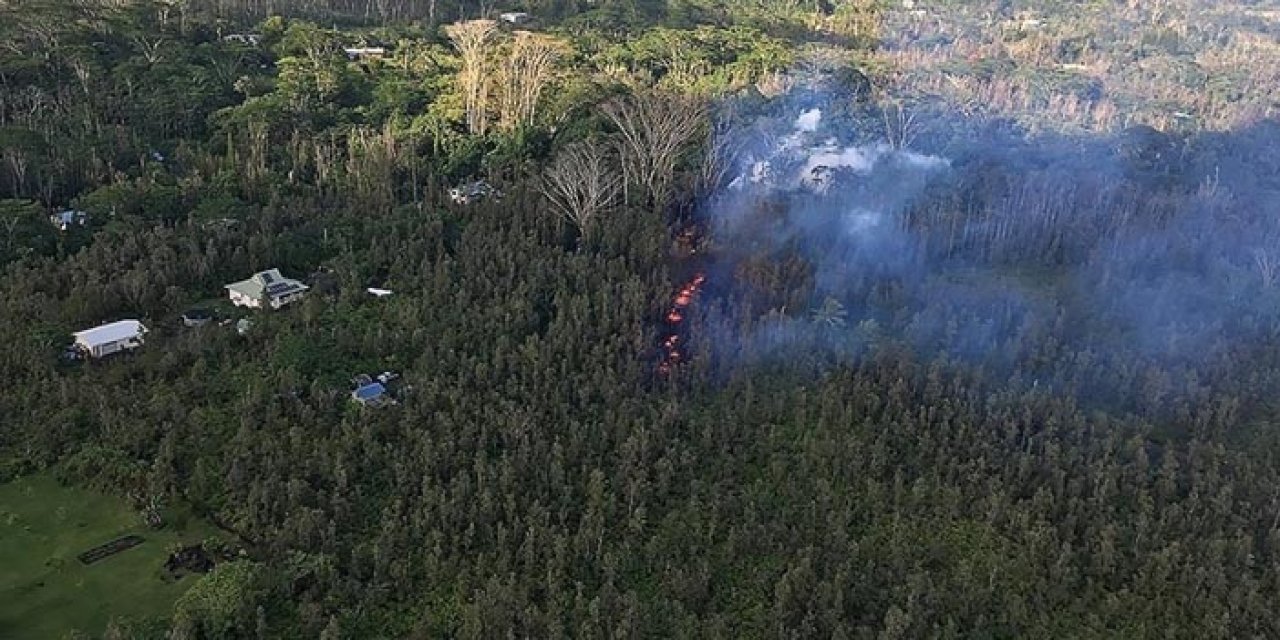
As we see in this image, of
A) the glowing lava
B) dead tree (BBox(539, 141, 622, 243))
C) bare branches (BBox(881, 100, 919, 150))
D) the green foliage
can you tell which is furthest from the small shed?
bare branches (BBox(881, 100, 919, 150))

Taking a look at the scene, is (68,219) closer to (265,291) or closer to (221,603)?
(265,291)

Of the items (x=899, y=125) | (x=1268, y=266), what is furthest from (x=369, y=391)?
(x=899, y=125)

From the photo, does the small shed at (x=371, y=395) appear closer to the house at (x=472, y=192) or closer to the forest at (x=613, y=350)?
the forest at (x=613, y=350)

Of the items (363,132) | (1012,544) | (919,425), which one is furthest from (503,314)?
(363,132)

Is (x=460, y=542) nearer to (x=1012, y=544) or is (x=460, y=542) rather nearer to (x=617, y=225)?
(x=1012, y=544)

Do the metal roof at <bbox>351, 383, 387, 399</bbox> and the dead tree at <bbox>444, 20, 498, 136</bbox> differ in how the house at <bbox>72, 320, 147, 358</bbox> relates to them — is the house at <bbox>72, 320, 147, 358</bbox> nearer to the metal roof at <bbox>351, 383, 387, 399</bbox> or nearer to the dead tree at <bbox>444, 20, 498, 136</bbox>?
the metal roof at <bbox>351, 383, 387, 399</bbox>

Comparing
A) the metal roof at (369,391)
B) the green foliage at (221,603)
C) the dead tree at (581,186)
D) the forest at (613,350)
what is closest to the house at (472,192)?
the forest at (613,350)
